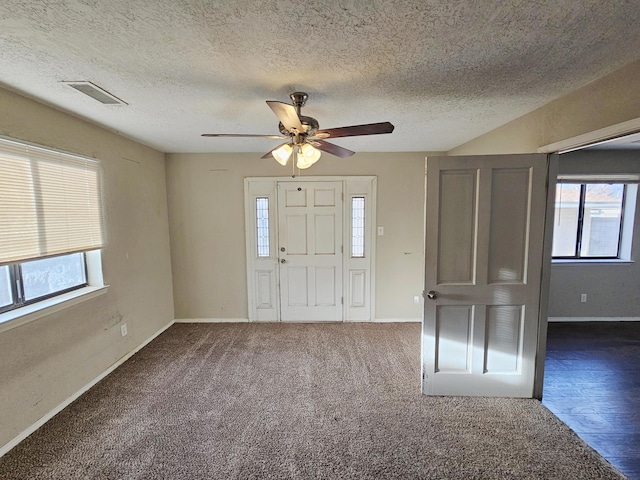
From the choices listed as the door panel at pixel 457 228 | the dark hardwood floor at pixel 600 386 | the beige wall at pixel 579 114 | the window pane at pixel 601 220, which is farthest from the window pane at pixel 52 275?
the window pane at pixel 601 220

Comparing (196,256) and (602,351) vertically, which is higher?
(196,256)

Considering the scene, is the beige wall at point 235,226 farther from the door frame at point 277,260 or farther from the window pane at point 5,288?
the window pane at point 5,288

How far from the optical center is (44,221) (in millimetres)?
2061

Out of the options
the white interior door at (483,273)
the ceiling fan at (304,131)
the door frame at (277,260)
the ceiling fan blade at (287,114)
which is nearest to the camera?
the ceiling fan blade at (287,114)

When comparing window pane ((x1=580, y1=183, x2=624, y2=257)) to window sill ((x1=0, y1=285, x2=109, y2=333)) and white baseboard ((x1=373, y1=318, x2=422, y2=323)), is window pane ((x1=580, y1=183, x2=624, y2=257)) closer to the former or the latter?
white baseboard ((x1=373, y1=318, x2=422, y2=323))

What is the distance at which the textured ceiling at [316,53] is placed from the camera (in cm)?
112

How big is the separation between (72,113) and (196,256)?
6.72 ft

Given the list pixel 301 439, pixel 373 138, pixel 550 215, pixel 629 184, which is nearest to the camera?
pixel 301 439

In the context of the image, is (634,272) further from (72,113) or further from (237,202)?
(72,113)

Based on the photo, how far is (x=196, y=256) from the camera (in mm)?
3855

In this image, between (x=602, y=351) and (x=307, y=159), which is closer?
(x=307, y=159)

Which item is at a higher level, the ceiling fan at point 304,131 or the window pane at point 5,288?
the ceiling fan at point 304,131

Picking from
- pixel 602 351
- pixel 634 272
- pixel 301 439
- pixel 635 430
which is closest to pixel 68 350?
pixel 301 439

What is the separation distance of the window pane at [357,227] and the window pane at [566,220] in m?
2.75
